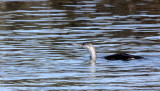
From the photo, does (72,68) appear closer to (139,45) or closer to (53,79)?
(53,79)

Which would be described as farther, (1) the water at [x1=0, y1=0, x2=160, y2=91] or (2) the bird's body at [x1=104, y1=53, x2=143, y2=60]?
(2) the bird's body at [x1=104, y1=53, x2=143, y2=60]

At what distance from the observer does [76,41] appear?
19781 millimetres

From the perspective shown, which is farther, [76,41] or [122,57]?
[76,41]

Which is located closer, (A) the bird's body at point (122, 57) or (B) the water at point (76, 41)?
(B) the water at point (76, 41)

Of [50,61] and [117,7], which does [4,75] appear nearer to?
[50,61]

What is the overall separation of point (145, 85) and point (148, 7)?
16.3 meters

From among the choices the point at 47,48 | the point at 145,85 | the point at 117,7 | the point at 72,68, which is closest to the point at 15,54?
the point at 47,48

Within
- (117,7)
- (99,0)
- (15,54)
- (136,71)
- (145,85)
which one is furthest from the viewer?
(99,0)

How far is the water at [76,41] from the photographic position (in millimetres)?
13703

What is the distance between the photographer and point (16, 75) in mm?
14359

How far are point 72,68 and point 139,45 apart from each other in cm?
439

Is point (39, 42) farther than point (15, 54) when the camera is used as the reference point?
Yes

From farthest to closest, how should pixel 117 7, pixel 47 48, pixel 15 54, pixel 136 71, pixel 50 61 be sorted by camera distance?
pixel 117 7
pixel 47 48
pixel 15 54
pixel 50 61
pixel 136 71

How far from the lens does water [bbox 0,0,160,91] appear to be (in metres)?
13.7
